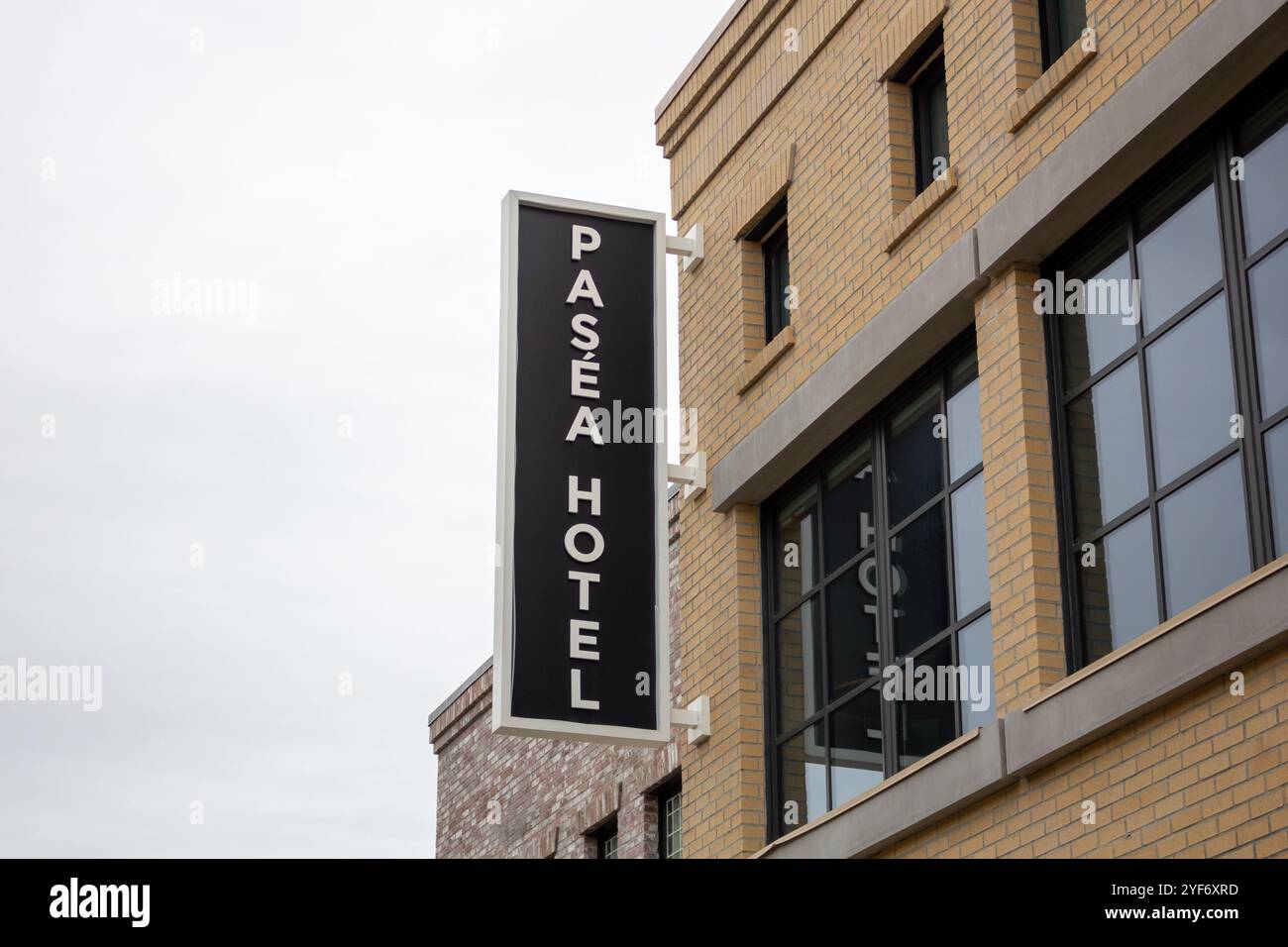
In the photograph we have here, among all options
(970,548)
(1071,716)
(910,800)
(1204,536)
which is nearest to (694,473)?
(970,548)

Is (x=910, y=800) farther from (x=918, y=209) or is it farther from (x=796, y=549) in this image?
(x=918, y=209)

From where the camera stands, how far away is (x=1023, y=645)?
1113cm

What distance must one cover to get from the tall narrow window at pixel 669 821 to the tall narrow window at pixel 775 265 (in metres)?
5.32

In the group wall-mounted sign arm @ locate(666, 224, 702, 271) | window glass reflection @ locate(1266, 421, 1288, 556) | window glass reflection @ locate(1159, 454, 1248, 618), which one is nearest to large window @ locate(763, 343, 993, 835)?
window glass reflection @ locate(1159, 454, 1248, 618)

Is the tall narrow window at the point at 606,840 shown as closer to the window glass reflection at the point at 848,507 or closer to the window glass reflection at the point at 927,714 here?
the window glass reflection at the point at 848,507

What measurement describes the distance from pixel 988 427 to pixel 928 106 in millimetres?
3020

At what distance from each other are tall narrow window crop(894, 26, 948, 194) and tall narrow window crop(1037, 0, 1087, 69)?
113cm

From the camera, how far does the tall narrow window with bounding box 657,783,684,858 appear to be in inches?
723

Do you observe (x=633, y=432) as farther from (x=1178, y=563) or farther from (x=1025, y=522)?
(x=1178, y=563)

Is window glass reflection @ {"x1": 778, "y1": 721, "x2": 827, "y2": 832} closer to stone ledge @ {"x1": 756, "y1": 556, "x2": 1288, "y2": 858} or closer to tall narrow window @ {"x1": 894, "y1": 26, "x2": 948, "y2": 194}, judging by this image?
stone ledge @ {"x1": 756, "y1": 556, "x2": 1288, "y2": 858}

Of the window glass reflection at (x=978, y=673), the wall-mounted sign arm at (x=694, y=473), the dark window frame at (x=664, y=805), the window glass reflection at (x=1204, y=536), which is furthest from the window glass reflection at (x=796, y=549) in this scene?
the dark window frame at (x=664, y=805)

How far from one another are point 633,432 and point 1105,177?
15.4 feet
